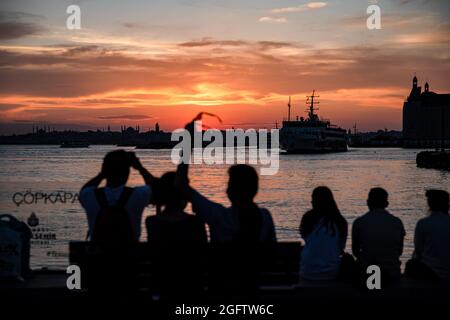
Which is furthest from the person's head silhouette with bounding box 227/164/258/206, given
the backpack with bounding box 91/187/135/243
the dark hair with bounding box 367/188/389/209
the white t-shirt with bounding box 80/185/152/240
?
the dark hair with bounding box 367/188/389/209

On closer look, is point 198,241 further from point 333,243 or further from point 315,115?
point 315,115

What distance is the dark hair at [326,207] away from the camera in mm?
5297

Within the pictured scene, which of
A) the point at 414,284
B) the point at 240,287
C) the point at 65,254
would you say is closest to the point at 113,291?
the point at 240,287

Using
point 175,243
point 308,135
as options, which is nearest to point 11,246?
point 175,243

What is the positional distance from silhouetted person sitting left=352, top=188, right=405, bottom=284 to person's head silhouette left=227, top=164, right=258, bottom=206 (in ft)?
6.87

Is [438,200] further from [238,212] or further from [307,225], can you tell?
[238,212]

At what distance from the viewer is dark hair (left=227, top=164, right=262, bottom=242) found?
13.0ft

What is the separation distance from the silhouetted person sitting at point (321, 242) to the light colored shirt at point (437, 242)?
0.83 m

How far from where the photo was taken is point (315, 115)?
426 feet

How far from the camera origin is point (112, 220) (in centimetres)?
436

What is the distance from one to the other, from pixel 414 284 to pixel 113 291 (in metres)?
2.46

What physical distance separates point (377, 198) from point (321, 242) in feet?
2.45
